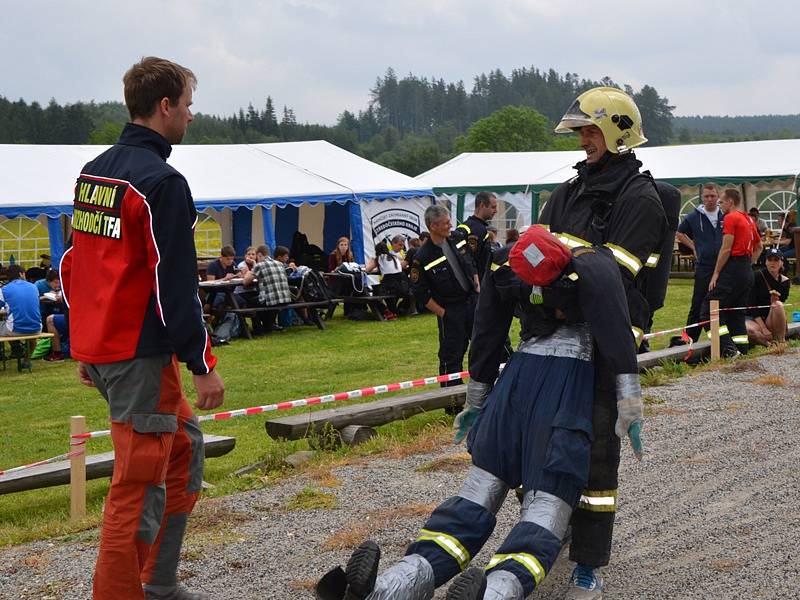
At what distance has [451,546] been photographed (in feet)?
12.7

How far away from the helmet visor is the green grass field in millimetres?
3268

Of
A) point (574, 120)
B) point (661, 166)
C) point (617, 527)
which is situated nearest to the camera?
point (574, 120)

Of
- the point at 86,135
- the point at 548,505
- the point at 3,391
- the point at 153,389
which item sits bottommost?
the point at 3,391

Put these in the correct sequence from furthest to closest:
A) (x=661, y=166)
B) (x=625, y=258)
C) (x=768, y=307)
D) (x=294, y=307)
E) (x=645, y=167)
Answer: (x=645, y=167) < (x=661, y=166) < (x=294, y=307) < (x=768, y=307) < (x=625, y=258)

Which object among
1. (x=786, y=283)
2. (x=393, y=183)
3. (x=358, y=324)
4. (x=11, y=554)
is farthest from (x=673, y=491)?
(x=393, y=183)

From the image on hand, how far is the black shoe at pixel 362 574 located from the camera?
3641 millimetres

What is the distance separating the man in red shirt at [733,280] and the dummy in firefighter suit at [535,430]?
26.1 feet

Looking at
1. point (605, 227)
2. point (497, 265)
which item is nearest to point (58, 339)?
point (497, 265)

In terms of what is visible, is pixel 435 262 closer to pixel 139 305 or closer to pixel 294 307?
pixel 139 305

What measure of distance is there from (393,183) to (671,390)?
1249 cm

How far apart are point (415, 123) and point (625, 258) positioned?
560 ft

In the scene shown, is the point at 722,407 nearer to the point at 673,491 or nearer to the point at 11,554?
the point at 673,491

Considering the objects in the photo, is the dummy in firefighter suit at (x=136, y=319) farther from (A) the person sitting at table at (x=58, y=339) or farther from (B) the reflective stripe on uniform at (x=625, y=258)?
(A) the person sitting at table at (x=58, y=339)

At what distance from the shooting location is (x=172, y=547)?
4062 mm
